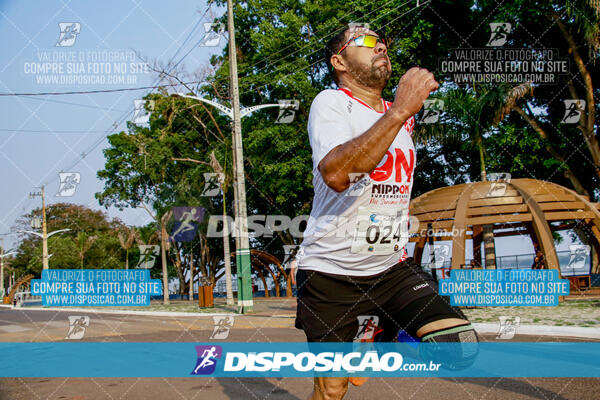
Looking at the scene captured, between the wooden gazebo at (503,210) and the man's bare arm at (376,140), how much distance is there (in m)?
13.6

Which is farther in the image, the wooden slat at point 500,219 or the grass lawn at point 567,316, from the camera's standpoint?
the wooden slat at point 500,219

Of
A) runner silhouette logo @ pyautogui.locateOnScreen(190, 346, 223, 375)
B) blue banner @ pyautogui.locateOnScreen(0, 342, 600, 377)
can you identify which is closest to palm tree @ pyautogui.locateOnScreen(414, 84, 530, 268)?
blue banner @ pyautogui.locateOnScreen(0, 342, 600, 377)

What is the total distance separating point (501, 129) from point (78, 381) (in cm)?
1849

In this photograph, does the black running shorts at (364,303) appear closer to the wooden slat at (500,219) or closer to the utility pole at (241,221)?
the wooden slat at (500,219)

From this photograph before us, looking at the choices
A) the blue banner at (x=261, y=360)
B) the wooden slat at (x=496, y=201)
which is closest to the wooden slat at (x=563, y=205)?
the wooden slat at (x=496, y=201)

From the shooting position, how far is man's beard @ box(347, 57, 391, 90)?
2.77 m

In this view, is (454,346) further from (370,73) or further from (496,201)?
(496,201)

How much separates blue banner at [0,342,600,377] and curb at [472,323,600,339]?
109cm

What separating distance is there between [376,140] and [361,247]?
69cm

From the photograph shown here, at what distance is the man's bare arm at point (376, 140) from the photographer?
207 centimetres

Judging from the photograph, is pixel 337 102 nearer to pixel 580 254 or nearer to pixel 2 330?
pixel 2 330

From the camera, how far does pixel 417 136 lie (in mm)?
19062

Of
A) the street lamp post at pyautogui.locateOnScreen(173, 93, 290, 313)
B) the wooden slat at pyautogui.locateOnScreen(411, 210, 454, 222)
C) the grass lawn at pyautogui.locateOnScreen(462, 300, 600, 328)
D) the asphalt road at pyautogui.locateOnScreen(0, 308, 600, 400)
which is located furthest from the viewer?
Answer: the street lamp post at pyautogui.locateOnScreen(173, 93, 290, 313)

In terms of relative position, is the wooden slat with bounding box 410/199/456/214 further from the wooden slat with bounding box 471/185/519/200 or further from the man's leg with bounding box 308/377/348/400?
the man's leg with bounding box 308/377/348/400
